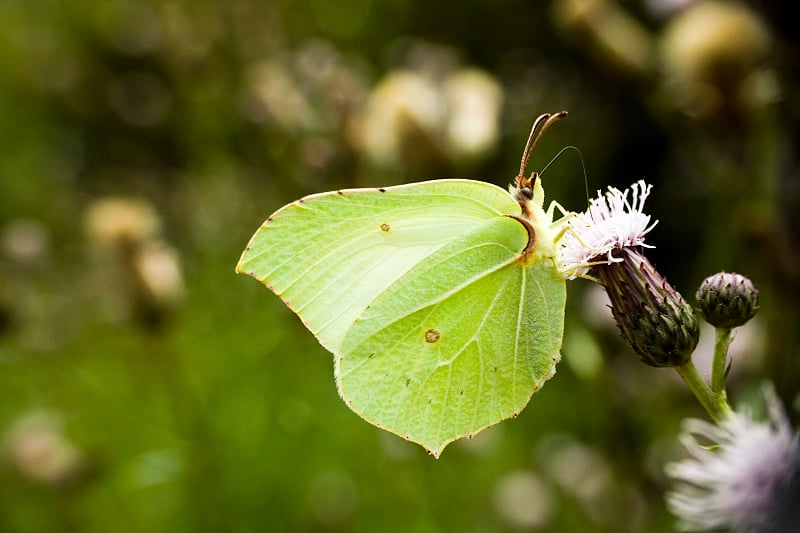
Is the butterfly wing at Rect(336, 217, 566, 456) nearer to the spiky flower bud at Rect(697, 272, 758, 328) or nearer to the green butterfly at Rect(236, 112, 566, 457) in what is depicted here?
the green butterfly at Rect(236, 112, 566, 457)

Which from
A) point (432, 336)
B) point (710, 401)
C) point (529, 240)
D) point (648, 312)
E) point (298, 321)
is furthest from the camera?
point (298, 321)

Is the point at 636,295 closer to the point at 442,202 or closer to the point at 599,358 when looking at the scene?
the point at 442,202

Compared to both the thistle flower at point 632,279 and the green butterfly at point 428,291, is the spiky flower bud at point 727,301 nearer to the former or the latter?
the thistle flower at point 632,279

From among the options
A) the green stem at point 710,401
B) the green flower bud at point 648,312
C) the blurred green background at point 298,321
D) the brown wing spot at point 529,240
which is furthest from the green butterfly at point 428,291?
the green stem at point 710,401

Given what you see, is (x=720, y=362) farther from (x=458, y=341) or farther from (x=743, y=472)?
(x=458, y=341)

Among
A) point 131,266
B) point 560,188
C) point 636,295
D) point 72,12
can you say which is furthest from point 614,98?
point 72,12

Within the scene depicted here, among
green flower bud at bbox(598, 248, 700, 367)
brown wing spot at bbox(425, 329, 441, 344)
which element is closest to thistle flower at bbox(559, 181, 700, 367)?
green flower bud at bbox(598, 248, 700, 367)

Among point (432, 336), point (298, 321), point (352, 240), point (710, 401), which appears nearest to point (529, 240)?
point (432, 336)
